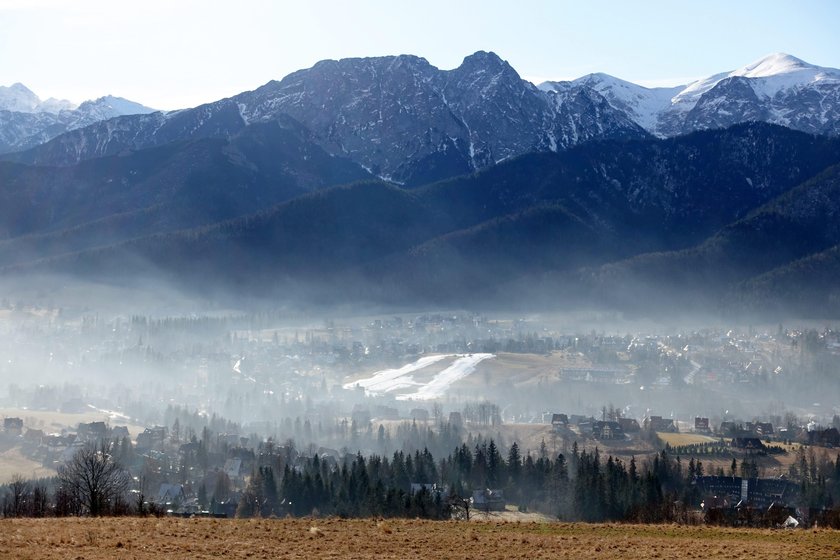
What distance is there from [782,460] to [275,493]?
69.5 meters

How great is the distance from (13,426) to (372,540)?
127m

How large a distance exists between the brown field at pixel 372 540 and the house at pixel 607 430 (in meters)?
103

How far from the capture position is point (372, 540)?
4519 centimetres

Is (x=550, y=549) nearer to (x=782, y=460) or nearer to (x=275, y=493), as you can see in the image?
(x=275, y=493)

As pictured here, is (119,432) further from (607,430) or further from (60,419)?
(607,430)

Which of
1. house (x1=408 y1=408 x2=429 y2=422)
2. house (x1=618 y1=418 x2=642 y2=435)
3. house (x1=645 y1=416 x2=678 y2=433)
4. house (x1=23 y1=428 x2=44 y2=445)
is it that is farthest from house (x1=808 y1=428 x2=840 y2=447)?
house (x1=23 y1=428 x2=44 y2=445)

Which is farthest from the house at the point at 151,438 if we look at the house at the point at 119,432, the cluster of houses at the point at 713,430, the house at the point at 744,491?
the house at the point at 744,491

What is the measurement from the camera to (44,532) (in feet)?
140

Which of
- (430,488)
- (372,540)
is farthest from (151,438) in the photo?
(372,540)

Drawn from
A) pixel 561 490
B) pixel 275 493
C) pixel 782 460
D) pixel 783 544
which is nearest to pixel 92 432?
pixel 275 493

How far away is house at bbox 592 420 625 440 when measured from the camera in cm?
15312

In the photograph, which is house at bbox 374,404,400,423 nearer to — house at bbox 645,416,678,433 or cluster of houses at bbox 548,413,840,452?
cluster of houses at bbox 548,413,840,452

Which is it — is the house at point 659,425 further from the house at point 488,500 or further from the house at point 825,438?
the house at point 488,500

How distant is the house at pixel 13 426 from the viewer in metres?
154
